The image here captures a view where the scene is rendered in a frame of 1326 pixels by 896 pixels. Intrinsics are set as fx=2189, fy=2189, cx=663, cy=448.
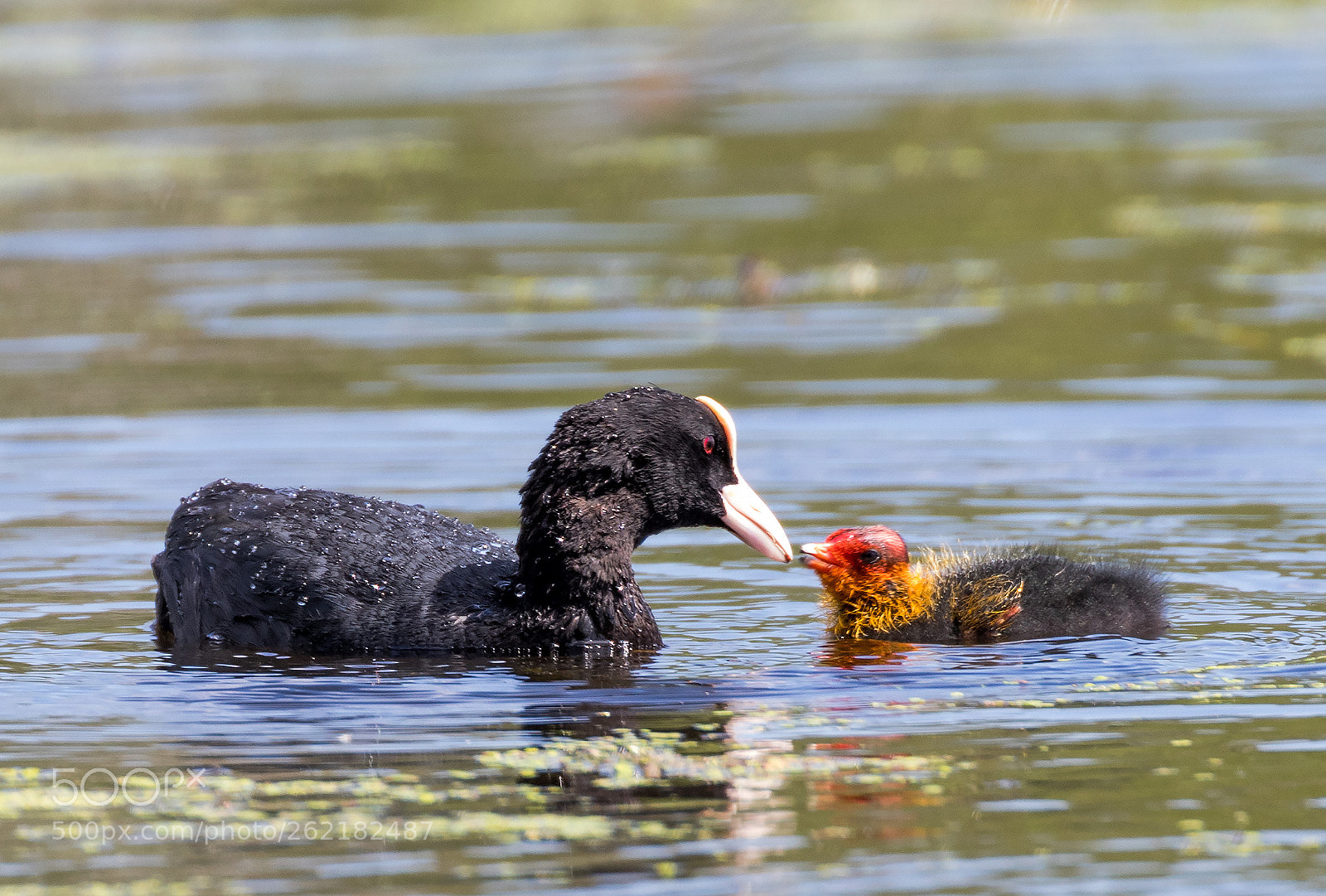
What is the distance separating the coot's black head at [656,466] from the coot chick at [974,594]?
1.16 feet

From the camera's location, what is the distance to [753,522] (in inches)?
324

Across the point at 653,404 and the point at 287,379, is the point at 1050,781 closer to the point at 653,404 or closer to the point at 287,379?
the point at 653,404

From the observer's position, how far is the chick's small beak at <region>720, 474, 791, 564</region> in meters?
8.21

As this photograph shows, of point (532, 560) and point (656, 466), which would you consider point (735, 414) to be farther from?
point (532, 560)

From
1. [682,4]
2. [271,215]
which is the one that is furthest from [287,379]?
[682,4]

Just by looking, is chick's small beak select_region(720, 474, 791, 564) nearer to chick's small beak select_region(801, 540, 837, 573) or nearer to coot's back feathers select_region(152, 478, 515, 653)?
chick's small beak select_region(801, 540, 837, 573)

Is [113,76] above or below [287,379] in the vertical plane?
above

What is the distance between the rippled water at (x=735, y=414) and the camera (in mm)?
5895

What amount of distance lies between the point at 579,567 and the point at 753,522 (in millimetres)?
691

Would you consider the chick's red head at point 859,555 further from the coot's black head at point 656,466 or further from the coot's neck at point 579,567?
the coot's neck at point 579,567

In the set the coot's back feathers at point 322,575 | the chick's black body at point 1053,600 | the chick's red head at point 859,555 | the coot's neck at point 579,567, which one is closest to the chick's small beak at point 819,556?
the chick's red head at point 859,555

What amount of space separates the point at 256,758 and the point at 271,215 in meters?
14.6

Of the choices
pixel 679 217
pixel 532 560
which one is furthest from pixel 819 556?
pixel 679 217

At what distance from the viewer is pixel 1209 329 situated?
47.5 ft
